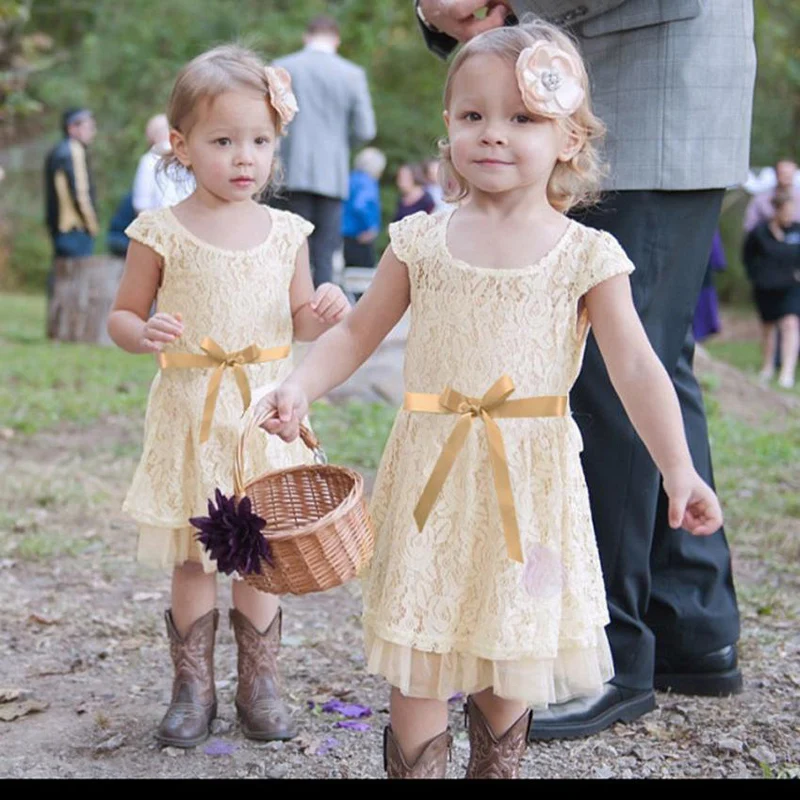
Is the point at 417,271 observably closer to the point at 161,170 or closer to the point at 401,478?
the point at 401,478

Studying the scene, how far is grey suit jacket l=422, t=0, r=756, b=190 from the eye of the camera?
3.08 m

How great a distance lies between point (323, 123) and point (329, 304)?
599cm

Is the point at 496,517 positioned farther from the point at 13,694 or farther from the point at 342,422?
the point at 342,422

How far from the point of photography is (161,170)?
3.38 m

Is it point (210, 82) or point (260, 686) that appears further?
point (260, 686)

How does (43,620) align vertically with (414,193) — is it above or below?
below

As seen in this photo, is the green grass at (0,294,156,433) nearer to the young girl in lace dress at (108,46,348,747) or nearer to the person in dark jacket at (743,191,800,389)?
Answer: the young girl in lace dress at (108,46,348,747)

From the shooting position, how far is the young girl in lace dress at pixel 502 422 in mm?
2439

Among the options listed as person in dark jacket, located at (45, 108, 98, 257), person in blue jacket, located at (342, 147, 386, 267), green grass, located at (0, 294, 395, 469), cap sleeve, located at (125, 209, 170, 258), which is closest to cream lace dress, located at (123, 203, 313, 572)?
cap sleeve, located at (125, 209, 170, 258)

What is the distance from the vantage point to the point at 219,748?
3156mm

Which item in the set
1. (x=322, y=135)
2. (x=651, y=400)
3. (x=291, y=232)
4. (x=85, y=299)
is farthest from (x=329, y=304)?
(x=85, y=299)

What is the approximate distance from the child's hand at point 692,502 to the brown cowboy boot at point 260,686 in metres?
1.23

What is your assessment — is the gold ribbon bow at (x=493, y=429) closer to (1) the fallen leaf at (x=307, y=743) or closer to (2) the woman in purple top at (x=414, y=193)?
(1) the fallen leaf at (x=307, y=743)
